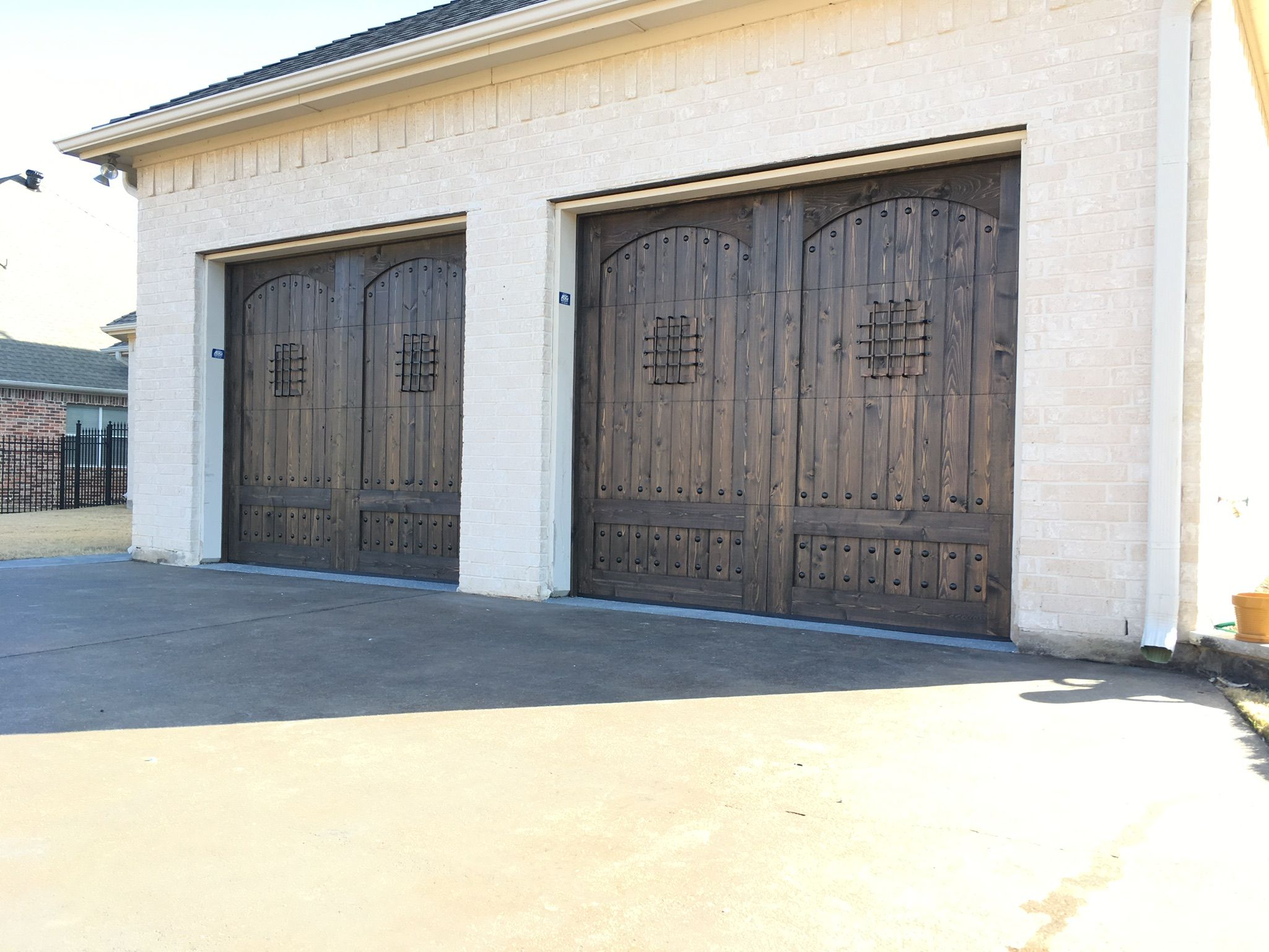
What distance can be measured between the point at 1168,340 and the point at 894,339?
5.36 ft

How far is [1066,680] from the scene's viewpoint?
4.86m

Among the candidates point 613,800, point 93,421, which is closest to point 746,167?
point 613,800

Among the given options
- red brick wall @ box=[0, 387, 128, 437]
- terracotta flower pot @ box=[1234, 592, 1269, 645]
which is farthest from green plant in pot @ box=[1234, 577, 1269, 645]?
red brick wall @ box=[0, 387, 128, 437]

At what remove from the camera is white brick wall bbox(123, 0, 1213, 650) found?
5.34m

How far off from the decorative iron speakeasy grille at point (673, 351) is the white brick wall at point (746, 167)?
83cm

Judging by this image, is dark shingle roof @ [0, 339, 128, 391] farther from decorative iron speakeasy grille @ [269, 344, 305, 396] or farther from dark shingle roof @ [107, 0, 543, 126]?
decorative iron speakeasy grille @ [269, 344, 305, 396]

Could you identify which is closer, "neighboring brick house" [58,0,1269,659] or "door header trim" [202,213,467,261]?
"neighboring brick house" [58,0,1269,659]

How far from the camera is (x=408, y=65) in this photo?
7.63 meters

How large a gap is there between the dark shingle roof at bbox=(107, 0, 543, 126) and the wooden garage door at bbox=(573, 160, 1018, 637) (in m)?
2.51

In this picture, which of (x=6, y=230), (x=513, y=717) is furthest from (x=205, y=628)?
(x=6, y=230)

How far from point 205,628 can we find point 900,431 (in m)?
4.52

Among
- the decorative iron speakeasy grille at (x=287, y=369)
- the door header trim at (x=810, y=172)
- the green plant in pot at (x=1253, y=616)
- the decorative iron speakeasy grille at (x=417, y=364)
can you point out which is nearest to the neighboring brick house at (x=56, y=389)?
the decorative iron speakeasy grille at (x=287, y=369)

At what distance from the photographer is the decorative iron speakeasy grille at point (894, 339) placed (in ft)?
20.3

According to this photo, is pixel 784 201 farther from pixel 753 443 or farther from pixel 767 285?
pixel 753 443
